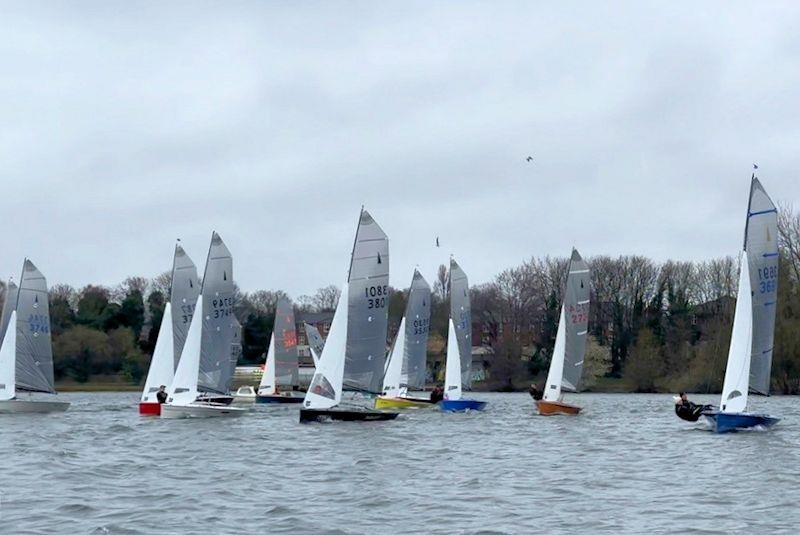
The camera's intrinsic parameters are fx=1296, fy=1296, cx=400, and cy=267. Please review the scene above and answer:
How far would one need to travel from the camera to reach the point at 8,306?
1640 inches

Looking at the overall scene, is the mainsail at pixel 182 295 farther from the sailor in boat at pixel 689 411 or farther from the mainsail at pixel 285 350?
the sailor in boat at pixel 689 411

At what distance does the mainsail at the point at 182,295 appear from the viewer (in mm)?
41312

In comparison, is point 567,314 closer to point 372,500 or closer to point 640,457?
point 640,457

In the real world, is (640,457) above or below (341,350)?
below

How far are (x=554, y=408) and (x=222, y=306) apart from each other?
10.9 metres

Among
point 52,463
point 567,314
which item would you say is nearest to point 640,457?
point 52,463

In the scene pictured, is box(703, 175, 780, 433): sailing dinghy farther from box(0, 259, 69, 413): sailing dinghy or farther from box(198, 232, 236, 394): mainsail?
box(0, 259, 69, 413): sailing dinghy

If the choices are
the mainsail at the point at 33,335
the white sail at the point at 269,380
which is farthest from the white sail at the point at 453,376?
the mainsail at the point at 33,335

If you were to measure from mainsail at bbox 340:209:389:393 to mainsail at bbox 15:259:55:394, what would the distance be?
11.7 metres

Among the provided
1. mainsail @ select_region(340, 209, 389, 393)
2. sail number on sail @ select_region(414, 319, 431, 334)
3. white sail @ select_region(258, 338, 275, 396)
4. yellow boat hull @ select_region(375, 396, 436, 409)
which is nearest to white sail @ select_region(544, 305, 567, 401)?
yellow boat hull @ select_region(375, 396, 436, 409)

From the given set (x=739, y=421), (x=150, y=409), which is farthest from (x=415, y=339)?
(x=739, y=421)

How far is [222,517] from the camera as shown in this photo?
1708 cm

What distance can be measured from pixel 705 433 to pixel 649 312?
56.9 meters

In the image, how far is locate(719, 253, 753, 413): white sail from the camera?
1190 inches
